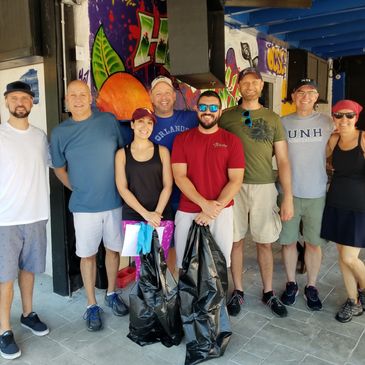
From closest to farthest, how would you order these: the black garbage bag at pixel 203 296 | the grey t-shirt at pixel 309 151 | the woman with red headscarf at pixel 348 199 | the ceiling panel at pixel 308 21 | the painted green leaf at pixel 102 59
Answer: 1. the black garbage bag at pixel 203 296
2. the woman with red headscarf at pixel 348 199
3. the grey t-shirt at pixel 309 151
4. the painted green leaf at pixel 102 59
5. the ceiling panel at pixel 308 21

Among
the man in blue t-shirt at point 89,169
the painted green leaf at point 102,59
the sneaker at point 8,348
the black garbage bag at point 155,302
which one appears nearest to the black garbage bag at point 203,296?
the black garbage bag at point 155,302

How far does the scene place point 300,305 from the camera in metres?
3.02

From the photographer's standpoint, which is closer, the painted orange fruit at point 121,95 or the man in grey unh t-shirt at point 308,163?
the man in grey unh t-shirt at point 308,163

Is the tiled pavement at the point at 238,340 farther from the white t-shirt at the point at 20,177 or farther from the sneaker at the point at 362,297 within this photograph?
the white t-shirt at the point at 20,177

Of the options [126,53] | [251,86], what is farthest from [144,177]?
[126,53]

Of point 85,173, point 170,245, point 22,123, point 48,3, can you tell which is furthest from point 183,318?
point 48,3

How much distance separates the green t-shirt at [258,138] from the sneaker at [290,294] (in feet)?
3.08

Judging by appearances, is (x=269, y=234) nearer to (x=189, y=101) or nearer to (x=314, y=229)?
(x=314, y=229)

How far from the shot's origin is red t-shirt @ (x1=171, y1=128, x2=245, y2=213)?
249 cm

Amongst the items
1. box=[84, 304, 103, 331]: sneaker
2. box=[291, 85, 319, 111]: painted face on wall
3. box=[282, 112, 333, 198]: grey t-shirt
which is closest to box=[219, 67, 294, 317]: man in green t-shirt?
box=[282, 112, 333, 198]: grey t-shirt

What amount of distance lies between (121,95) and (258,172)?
1.44 meters

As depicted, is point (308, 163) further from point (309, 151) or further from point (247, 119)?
point (247, 119)

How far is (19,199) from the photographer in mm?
2385

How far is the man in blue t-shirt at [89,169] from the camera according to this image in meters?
2.58
